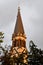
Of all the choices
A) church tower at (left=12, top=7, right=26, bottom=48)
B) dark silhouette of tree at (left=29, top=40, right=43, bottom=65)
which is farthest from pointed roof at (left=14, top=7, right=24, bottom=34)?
dark silhouette of tree at (left=29, top=40, right=43, bottom=65)

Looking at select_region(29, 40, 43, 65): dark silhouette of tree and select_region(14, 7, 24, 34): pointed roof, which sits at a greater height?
select_region(14, 7, 24, 34): pointed roof

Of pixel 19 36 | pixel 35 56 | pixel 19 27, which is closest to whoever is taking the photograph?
pixel 35 56

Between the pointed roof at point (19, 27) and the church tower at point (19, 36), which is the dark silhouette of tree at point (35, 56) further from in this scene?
the pointed roof at point (19, 27)

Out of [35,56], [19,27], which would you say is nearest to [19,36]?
[19,27]

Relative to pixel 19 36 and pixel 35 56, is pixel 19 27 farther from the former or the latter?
pixel 35 56

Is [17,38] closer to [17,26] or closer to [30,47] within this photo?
[17,26]

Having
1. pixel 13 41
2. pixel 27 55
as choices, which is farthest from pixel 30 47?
pixel 13 41

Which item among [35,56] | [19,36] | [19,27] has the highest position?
[19,27]

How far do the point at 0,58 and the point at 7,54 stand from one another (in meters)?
0.84

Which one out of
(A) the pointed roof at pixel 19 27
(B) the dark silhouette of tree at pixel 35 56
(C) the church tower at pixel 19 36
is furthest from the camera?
(A) the pointed roof at pixel 19 27

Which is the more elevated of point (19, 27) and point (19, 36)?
point (19, 27)

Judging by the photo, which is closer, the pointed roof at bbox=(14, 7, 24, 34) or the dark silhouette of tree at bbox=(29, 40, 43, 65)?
the dark silhouette of tree at bbox=(29, 40, 43, 65)

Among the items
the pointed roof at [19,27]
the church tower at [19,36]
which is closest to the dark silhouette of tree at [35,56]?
the church tower at [19,36]

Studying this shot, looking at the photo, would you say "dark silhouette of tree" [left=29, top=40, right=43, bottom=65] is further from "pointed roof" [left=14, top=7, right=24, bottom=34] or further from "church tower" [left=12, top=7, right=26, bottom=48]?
"pointed roof" [left=14, top=7, right=24, bottom=34]
